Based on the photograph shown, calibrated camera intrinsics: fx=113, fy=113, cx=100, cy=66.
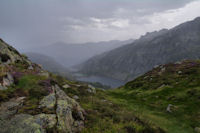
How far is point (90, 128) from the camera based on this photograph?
38.6 ft

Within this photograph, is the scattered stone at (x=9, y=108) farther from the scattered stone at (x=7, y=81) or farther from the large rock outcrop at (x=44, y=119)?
the scattered stone at (x=7, y=81)

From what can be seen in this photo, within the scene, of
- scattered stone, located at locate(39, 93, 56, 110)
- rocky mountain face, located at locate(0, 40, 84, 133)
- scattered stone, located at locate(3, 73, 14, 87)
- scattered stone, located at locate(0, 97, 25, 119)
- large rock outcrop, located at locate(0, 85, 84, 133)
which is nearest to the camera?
large rock outcrop, located at locate(0, 85, 84, 133)

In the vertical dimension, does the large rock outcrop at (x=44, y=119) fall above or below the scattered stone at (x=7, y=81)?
below

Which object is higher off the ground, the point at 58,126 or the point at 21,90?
the point at 21,90

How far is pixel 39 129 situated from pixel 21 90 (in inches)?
487

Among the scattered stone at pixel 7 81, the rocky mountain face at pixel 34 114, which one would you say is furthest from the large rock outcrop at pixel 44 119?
the scattered stone at pixel 7 81

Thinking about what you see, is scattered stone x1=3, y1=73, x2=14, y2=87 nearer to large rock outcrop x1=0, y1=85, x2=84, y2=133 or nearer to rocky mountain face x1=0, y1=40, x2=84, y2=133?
rocky mountain face x1=0, y1=40, x2=84, y2=133

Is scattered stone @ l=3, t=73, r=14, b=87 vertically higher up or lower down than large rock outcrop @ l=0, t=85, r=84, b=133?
higher up

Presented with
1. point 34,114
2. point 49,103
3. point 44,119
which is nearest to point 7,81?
point 49,103

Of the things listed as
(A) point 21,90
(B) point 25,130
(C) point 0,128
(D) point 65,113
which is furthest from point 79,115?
(A) point 21,90

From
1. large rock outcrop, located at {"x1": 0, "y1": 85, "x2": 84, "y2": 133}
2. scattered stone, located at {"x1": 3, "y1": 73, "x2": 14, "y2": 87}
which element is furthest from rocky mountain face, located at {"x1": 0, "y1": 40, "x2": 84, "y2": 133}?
scattered stone, located at {"x1": 3, "y1": 73, "x2": 14, "y2": 87}

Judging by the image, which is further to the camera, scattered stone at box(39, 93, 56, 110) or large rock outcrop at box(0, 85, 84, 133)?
scattered stone at box(39, 93, 56, 110)

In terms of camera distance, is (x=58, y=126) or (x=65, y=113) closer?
(x=58, y=126)

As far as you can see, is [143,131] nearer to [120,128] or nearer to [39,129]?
[120,128]
